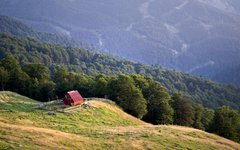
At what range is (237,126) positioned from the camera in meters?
113

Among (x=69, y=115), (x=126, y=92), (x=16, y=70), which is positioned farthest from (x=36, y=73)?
(x=69, y=115)

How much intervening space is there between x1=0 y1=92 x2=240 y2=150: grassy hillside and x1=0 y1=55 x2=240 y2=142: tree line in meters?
18.5

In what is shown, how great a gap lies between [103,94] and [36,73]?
115ft

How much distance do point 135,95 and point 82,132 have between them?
42.6 m

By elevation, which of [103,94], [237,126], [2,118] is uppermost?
[2,118]

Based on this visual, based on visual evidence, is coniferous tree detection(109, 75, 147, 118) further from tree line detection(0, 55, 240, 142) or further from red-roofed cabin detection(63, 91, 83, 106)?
red-roofed cabin detection(63, 91, 83, 106)

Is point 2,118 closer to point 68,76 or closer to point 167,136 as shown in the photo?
point 167,136

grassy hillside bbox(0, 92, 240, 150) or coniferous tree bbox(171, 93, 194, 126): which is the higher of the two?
grassy hillside bbox(0, 92, 240, 150)

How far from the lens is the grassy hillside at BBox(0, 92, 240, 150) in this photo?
5169cm

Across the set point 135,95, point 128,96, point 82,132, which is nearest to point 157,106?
point 135,95

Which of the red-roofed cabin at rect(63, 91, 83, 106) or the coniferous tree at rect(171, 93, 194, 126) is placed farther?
the coniferous tree at rect(171, 93, 194, 126)

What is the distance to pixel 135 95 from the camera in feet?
335

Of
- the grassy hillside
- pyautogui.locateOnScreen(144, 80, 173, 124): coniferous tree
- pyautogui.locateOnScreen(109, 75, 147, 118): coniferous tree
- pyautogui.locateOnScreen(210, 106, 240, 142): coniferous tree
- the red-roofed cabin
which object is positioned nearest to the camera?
the grassy hillside

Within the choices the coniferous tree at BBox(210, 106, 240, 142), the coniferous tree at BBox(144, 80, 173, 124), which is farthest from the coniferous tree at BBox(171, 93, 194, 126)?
the coniferous tree at BBox(210, 106, 240, 142)
